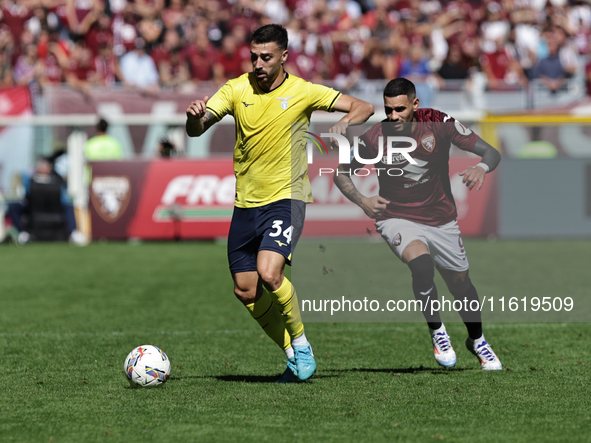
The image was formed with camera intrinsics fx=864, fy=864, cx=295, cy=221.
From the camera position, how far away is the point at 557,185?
14852 mm

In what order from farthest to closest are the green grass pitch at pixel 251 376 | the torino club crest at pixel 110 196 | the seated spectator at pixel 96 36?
1. the seated spectator at pixel 96 36
2. the torino club crest at pixel 110 196
3. the green grass pitch at pixel 251 376

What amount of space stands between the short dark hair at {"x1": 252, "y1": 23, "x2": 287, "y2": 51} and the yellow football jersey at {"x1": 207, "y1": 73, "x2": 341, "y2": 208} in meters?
0.29

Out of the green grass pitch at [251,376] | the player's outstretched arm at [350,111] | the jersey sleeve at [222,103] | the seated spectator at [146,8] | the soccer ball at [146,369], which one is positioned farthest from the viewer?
the seated spectator at [146,8]

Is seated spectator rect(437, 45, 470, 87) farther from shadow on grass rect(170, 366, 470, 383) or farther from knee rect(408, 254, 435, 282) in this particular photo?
shadow on grass rect(170, 366, 470, 383)

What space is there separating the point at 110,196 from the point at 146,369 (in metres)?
10.6

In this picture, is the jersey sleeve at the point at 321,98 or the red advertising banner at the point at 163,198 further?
the red advertising banner at the point at 163,198

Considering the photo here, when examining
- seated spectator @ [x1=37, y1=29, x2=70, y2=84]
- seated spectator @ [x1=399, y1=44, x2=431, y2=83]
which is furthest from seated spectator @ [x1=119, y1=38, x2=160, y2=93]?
seated spectator @ [x1=399, y1=44, x2=431, y2=83]

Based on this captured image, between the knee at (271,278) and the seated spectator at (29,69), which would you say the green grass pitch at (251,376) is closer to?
the knee at (271,278)

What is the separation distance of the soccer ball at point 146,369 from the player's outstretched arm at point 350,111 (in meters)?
1.89

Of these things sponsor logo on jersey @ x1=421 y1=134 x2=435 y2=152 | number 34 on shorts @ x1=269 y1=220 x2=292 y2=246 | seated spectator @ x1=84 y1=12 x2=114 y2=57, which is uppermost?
seated spectator @ x1=84 y1=12 x2=114 y2=57

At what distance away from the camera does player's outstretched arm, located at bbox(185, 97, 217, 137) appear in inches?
214

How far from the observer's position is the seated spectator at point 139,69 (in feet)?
57.1

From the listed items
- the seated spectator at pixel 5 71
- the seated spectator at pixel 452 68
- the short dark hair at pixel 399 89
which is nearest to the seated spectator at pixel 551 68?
the seated spectator at pixel 452 68

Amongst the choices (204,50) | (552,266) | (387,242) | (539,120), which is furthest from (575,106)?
(387,242)
